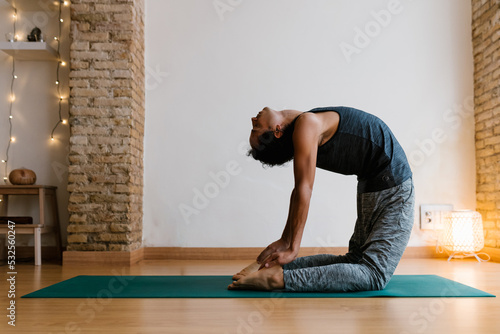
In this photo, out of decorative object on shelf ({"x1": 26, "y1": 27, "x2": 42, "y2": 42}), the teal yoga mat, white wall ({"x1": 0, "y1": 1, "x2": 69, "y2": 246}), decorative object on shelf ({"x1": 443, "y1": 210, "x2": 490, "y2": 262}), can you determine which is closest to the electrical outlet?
decorative object on shelf ({"x1": 443, "y1": 210, "x2": 490, "y2": 262})

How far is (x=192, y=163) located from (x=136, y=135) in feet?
1.74

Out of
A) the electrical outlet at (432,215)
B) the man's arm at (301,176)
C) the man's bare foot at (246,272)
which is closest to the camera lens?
the man's arm at (301,176)

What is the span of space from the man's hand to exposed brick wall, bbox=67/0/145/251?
63.9 inches

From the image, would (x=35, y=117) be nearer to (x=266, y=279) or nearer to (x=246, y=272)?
(x=246, y=272)

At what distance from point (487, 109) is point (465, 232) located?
3.42 feet

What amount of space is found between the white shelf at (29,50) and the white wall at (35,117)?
0.37 feet

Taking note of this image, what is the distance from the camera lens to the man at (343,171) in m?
2.05

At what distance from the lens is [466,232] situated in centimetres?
373

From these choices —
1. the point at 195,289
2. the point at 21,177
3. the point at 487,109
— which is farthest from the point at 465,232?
the point at 21,177

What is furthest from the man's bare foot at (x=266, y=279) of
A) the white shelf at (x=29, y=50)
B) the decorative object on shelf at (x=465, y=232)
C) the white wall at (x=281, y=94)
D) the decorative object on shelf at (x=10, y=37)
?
the decorative object on shelf at (x=10, y=37)

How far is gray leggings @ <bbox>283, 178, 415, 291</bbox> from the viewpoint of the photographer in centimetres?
211

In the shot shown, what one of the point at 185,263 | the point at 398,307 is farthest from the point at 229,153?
the point at 398,307

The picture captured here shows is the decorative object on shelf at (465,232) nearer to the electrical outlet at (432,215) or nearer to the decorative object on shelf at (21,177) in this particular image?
the electrical outlet at (432,215)

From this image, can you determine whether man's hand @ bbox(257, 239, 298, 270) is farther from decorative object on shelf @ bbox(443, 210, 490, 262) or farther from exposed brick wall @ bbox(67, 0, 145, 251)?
decorative object on shelf @ bbox(443, 210, 490, 262)
